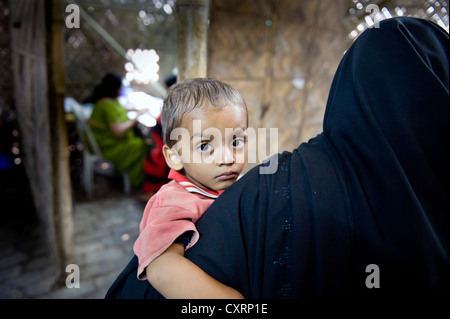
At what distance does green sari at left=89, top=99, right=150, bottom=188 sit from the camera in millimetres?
4906

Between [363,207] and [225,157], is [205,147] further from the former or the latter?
[363,207]

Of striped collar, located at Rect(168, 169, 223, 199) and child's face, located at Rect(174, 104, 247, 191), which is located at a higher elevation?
child's face, located at Rect(174, 104, 247, 191)

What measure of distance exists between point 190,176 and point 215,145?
0.70ft

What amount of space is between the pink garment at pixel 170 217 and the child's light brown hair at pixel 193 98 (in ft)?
0.71

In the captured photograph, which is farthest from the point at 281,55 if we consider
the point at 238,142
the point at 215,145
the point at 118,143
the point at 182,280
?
the point at 118,143

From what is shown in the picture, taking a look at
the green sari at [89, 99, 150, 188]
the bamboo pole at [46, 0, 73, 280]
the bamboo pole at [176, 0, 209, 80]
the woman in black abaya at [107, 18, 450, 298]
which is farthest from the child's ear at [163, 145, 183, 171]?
the green sari at [89, 99, 150, 188]

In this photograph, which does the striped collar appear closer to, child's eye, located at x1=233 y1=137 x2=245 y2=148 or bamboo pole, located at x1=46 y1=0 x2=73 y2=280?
child's eye, located at x1=233 y1=137 x2=245 y2=148

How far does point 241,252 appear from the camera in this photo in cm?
98

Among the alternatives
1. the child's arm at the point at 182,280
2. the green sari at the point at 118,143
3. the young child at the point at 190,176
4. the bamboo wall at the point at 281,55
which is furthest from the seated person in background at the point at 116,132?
the child's arm at the point at 182,280

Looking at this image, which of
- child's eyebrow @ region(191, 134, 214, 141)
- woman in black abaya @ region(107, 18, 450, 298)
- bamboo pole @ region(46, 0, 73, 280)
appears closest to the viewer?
woman in black abaya @ region(107, 18, 450, 298)

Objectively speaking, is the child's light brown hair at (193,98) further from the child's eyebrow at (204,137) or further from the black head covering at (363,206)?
the black head covering at (363,206)

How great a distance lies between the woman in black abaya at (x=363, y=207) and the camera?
907 mm

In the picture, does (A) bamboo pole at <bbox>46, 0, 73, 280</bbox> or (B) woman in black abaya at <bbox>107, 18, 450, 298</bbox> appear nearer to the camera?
(B) woman in black abaya at <bbox>107, 18, 450, 298</bbox>
